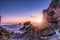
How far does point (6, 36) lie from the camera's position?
2221 mm

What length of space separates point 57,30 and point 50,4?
1.99 feet

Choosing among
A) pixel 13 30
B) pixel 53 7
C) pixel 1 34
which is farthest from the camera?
pixel 53 7

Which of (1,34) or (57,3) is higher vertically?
(57,3)

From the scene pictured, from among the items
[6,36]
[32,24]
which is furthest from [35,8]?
[6,36]

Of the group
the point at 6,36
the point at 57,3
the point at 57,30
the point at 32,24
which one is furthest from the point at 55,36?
the point at 6,36

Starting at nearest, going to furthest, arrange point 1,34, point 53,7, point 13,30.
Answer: point 1,34 → point 13,30 → point 53,7

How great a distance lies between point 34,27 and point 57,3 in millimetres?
957

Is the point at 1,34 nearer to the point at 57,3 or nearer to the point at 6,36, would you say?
the point at 6,36

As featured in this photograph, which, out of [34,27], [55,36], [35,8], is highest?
[35,8]

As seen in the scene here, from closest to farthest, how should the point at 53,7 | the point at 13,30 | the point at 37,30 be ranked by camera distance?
the point at 13,30 → the point at 37,30 → the point at 53,7

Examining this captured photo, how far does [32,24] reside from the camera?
304cm

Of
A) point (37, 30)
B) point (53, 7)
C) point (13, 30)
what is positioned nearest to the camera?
point (13, 30)

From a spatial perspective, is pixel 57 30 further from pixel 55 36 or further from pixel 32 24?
pixel 32 24

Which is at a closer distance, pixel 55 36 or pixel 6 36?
pixel 6 36
